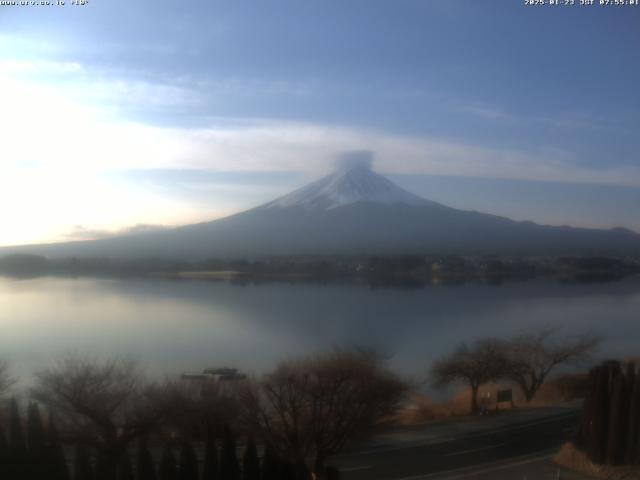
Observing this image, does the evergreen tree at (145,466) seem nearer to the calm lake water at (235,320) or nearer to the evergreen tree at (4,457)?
the evergreen tree at (4,457)

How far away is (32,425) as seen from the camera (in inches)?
198

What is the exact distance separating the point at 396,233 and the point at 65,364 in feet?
14.8

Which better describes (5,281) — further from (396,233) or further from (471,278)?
(471,278)

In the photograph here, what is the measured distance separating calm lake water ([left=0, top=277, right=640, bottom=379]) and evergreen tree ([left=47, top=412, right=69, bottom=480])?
1.13 meters

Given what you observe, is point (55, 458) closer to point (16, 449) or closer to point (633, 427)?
point (16, 449)

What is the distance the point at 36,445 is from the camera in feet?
16.3

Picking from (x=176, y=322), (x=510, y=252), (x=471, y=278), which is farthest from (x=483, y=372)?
(x=176, y=322)

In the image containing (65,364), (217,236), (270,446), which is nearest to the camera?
(270,446)

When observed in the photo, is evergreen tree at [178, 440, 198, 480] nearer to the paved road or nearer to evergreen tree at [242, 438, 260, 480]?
evergreen tree at [242, 438, 260, 480]

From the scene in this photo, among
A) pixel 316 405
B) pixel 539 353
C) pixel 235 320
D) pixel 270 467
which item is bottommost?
pixel 270 467

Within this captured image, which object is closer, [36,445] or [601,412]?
[36,445]

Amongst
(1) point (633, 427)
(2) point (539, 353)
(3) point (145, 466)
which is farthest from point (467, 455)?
(3) point (145, 466)

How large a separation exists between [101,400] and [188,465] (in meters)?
1.31

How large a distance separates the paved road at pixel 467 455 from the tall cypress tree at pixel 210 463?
1216 millimetres
